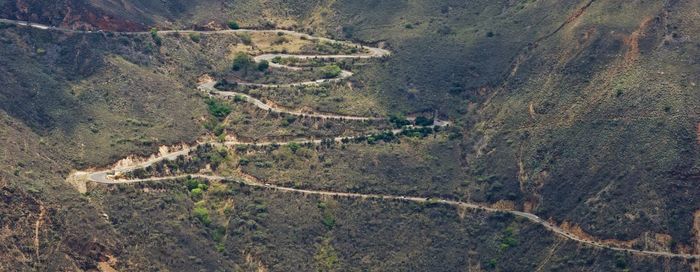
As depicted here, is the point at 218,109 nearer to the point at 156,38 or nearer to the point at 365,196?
the point at 156,38

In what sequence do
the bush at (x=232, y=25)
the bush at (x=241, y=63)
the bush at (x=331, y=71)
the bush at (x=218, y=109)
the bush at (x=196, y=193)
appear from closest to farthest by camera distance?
the bush at (x=196, y=193) → the bush at (x=218, y=109) → the bush at (x=331, y=71) → the bush at (x=241, y=63) → the bush at (x=232, y=25)

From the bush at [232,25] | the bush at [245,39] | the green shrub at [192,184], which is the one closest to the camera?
the green shrub at [192,184]

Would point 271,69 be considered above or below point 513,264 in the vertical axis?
above

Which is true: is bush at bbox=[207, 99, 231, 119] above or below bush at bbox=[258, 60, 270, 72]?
below

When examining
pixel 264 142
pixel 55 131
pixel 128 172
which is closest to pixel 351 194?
pixel 264 142

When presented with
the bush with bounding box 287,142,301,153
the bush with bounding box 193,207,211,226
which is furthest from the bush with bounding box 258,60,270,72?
the bush with bounding box 193,207,211,226

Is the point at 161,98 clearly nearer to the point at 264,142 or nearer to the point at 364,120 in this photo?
the point at 264,142

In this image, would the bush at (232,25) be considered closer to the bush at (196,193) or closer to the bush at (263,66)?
the bush at (263,66)

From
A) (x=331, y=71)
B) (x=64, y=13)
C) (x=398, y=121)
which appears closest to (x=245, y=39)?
(x=331, y=71)

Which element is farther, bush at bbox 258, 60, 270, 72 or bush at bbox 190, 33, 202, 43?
bush at bbox 190, 33, 202, 43

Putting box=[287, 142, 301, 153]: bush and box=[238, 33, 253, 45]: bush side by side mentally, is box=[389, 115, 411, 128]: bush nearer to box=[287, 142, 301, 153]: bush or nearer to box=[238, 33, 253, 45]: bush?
box=[287, 142, 301, 153]: bush

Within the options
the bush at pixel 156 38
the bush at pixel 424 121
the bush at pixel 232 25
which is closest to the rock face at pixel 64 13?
the bush at pixel 156 38
